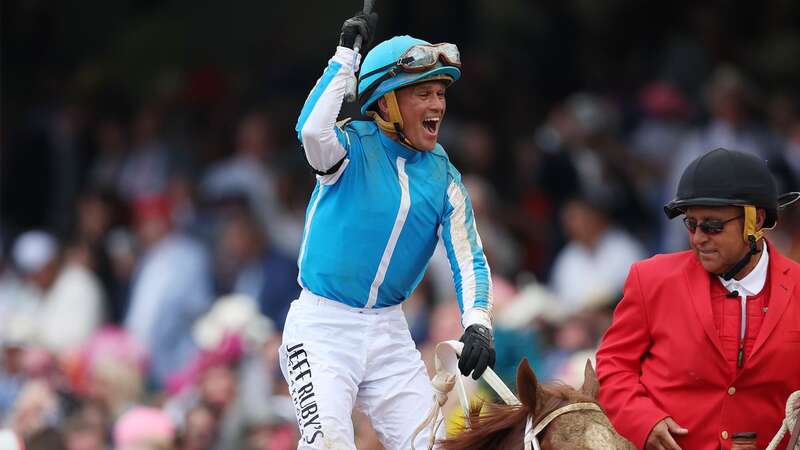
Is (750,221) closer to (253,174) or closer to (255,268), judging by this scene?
(255,268)

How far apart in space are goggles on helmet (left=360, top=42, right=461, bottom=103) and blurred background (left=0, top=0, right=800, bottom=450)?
2684 millimetres

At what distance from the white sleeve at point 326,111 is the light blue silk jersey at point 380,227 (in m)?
0.01

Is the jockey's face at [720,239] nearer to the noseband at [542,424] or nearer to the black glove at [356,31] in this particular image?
the noseband at [542,424]

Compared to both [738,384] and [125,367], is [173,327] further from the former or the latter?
[738,384]

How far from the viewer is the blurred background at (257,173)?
9461 millimetres

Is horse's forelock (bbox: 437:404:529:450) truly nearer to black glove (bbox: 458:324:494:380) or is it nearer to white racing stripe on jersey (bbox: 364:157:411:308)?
black glove (bbox: 458:324:494:380)

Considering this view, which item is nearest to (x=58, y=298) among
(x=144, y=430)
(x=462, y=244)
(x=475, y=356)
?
(x=144, y=430)

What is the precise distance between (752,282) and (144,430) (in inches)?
175

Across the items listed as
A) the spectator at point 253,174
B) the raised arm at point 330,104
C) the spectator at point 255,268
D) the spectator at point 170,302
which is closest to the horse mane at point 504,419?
the raised arm at point 330,104

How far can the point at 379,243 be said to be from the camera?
17.5 ft

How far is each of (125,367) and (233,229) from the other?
4.48 ft

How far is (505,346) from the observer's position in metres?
8.13

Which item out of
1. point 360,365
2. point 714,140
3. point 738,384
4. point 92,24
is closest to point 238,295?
point 714,140

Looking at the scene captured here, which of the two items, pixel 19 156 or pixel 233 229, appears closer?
pixel 233 229
